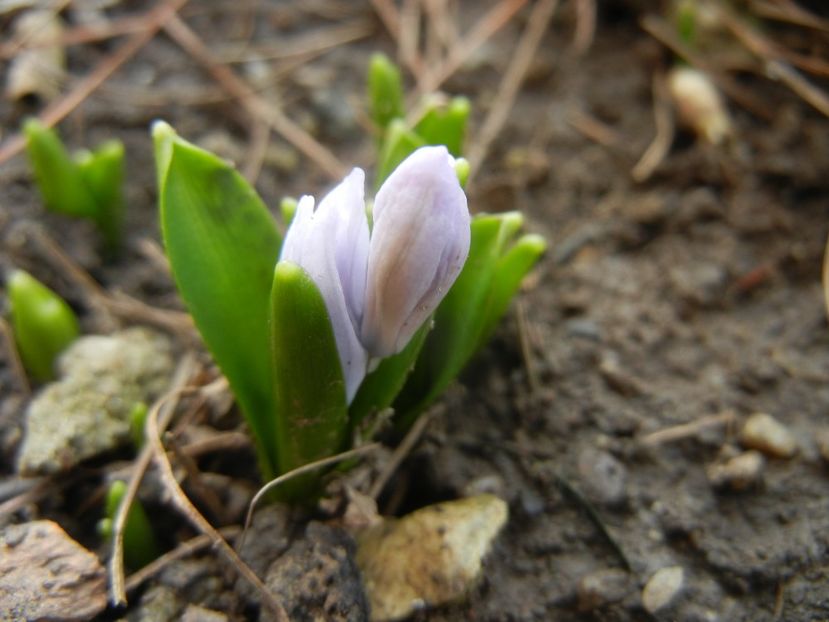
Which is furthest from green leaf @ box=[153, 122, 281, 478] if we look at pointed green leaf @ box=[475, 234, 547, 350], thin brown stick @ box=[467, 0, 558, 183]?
thin brown stick @ box=[467, 0, 558, 183]

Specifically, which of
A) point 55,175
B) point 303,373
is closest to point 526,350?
point 303,373

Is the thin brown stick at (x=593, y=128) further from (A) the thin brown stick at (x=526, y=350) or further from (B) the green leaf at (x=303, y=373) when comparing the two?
(B) the green leaf at (x=303, y=373)

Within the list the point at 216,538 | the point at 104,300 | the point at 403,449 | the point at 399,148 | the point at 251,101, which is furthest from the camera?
the point at 251,101

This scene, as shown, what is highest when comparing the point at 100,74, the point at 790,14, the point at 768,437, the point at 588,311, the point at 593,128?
the point at 100,74

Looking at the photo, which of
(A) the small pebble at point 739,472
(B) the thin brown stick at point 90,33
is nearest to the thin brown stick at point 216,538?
(A) the small pebble at point 739,472

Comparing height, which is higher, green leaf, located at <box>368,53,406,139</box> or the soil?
green leaf, located at <box>368,53,406,139</box>

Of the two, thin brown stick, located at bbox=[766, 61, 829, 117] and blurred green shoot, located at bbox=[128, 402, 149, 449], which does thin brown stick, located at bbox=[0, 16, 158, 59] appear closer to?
blurred green shoot, located at bbox=[128, 402, 149, 449]

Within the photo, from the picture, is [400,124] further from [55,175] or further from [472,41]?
[472,41]
